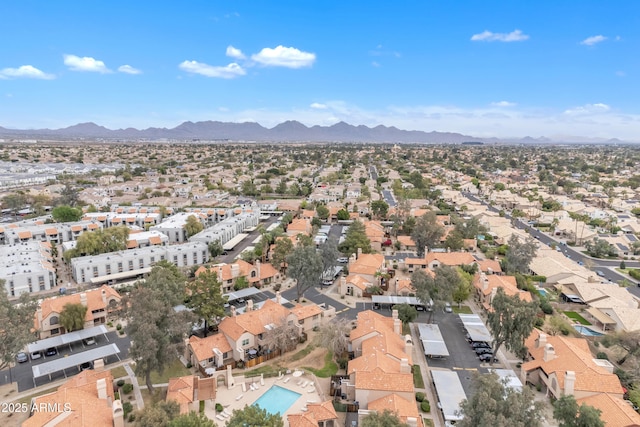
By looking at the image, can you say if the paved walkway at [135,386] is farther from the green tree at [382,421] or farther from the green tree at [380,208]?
the green tree at [380,208]

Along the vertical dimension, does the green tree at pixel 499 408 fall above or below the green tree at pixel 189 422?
above

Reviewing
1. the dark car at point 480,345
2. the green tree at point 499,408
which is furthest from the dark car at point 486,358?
the green tree at point 499,408

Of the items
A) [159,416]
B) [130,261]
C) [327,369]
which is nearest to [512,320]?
[327,369]

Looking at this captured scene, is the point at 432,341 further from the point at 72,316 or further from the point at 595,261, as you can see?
the point at 595,261

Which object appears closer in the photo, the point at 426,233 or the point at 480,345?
the point at 480,345

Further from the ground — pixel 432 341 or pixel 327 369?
pixel 432 341

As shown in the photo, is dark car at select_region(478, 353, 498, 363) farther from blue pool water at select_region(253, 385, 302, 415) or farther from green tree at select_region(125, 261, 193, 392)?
green tree at select_region(125, 261, 193, 392)

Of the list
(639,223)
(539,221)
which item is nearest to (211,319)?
(539,221)

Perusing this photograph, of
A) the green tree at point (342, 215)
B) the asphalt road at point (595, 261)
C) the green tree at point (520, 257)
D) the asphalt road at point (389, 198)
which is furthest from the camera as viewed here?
the asphalt road at point (389, 198)
